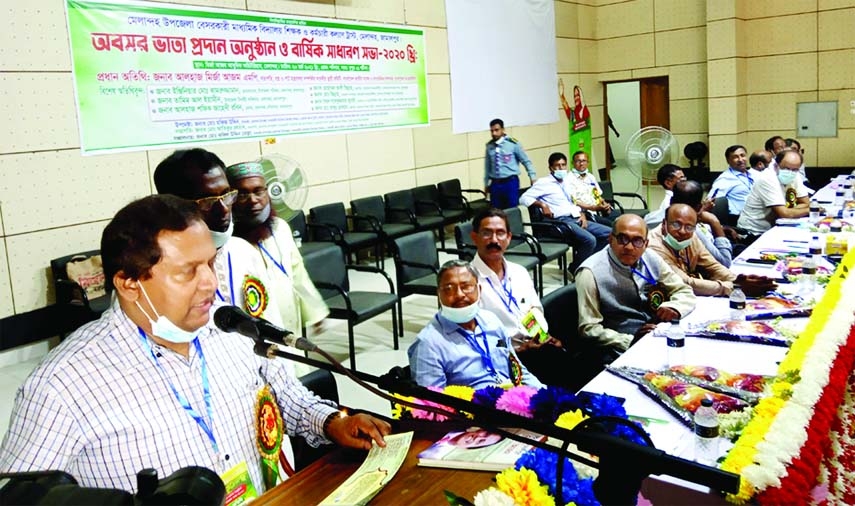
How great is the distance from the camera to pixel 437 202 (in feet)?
27.3

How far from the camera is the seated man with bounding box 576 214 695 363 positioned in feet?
11.1

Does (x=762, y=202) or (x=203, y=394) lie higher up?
(x=203, y=394)

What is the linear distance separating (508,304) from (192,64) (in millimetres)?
4049

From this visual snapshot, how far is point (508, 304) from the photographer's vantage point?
346 cm

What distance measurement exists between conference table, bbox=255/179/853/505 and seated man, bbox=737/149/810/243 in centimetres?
274

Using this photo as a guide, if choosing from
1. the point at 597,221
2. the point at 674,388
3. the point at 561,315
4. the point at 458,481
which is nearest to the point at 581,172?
the point at 597,221

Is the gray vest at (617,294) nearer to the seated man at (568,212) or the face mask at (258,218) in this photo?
the face mask at (258,218)

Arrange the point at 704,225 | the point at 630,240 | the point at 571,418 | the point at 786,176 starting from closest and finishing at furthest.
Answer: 1. the point at 571,418
2. the point at 630,240
3. the point at 704,225
4. the point at 786,176

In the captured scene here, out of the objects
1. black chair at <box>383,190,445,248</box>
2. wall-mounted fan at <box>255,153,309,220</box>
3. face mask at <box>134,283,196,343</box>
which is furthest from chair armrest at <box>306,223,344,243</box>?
face mask at <box>134,283,196,343</box>

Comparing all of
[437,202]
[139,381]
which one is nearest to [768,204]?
[437,202]

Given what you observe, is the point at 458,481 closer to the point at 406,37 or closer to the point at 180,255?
the point at 180,255

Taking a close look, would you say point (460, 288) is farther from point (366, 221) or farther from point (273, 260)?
point (366, 221)

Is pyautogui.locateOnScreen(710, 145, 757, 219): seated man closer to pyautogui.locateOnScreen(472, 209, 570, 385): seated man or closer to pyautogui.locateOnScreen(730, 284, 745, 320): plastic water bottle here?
pyautogui.locateOnScreen(730, 284, 745, 320): plastic water bottle

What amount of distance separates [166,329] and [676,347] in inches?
77.0
